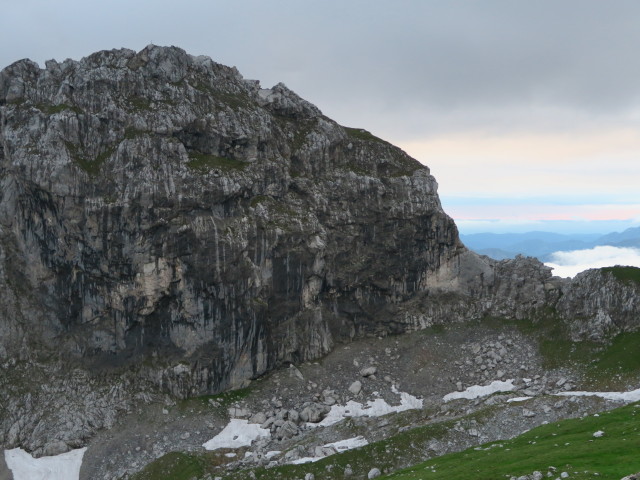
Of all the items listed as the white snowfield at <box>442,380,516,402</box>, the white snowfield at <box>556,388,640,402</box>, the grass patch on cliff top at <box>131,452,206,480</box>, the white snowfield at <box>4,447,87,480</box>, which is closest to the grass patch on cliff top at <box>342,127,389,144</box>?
the white snowfield at <box>442,380,516,402</box>

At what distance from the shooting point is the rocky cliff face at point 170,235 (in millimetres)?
76750

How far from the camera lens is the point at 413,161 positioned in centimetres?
10169

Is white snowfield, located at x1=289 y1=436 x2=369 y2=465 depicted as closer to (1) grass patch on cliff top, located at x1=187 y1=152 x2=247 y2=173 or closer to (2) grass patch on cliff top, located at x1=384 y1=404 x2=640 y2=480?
(2) grass patch on cliff top, located at x1=384 y1=404 x2=640 y2=480

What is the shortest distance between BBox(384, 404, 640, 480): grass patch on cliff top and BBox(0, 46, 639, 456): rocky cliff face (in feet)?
116

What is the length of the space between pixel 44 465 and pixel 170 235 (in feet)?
122

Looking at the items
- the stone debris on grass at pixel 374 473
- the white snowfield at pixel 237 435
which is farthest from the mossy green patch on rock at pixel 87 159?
the stone debris on grass at pixel 374 473

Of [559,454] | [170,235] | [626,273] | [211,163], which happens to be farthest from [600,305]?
[170,235]

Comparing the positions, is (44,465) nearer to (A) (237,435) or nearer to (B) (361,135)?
(A) (237,435)

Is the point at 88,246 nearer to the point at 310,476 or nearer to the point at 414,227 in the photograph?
the point at 310,476

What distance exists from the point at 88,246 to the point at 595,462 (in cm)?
7430

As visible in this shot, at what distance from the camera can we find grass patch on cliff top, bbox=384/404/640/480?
124 feet

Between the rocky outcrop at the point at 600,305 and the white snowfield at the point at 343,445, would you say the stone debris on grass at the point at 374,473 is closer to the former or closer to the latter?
the white snowfield at the point at 343,445

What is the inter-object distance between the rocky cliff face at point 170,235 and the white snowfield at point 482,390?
699 inches

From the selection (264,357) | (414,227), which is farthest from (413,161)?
(264,357)
